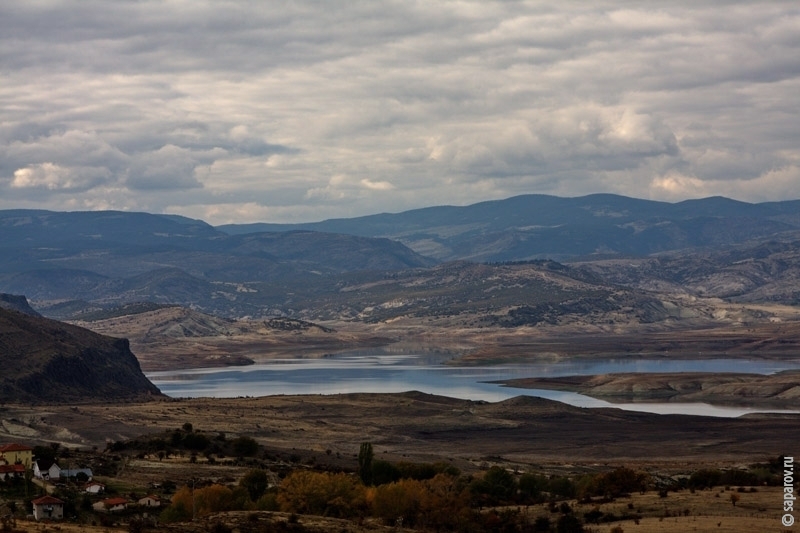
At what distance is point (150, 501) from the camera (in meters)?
57.4

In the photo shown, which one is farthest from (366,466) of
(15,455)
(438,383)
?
(438,383)

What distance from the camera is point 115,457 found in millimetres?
76688

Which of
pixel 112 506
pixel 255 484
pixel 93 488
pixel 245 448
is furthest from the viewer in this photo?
pixel 245 448

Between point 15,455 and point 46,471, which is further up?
point 15,455

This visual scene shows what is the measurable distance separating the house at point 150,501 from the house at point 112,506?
121 centimetres

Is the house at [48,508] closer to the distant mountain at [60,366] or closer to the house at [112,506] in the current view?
the house at [112,506]

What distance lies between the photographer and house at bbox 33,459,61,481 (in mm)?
63906

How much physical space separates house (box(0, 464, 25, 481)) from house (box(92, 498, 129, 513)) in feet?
25.6

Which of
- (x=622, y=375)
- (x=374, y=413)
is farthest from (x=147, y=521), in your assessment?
(x=622, y=375)

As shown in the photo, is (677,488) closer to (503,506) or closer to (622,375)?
(503,506)

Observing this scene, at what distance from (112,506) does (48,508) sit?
3694 mm

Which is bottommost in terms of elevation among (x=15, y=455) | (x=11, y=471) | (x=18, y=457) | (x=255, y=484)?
(x=255, y=484)

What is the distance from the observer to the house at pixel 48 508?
2042 inches

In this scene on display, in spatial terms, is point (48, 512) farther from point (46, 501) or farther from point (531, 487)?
point (531, 487)
